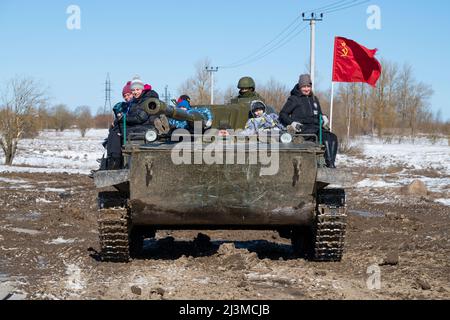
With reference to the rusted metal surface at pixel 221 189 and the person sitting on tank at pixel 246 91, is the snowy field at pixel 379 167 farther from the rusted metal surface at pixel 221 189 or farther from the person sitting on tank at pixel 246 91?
the rusted metal surface at pixel 221 189

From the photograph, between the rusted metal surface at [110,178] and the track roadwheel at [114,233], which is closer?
the rusted metal surface at [110,178]

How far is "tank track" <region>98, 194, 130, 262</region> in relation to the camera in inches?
294

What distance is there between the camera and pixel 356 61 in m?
16.9

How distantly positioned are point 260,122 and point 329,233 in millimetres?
1694

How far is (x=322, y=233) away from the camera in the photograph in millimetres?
7555

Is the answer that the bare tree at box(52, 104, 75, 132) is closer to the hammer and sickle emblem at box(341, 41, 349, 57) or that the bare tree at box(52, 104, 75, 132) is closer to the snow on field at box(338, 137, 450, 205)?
the snow on field at box(338, 137, 450, 205)

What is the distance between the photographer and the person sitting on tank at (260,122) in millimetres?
8406

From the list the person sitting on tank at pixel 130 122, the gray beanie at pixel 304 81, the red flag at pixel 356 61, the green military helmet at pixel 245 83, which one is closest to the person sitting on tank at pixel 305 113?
the gray beanie at pixel 304 81

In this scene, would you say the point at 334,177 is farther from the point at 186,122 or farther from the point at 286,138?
the point at 186,122

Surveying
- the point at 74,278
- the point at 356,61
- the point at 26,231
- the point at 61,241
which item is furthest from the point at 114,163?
the point at 356,61

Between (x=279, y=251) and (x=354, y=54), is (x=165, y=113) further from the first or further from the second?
(x=354, y=54)

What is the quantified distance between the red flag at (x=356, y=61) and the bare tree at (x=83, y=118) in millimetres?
58039

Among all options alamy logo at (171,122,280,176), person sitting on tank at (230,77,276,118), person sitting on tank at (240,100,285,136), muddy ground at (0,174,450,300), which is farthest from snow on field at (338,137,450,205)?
alamy logo at (171,122,280,176)
